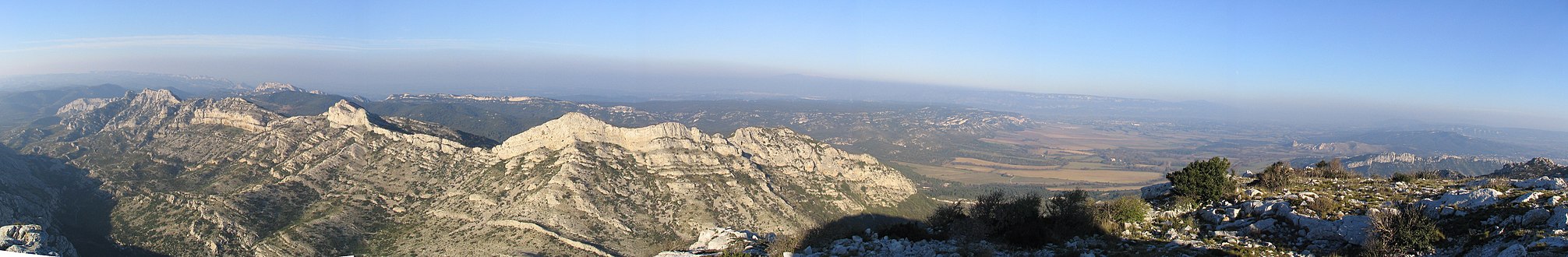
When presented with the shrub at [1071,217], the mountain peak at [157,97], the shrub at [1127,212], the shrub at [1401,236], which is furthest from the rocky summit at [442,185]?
the shrub at [1401,236]

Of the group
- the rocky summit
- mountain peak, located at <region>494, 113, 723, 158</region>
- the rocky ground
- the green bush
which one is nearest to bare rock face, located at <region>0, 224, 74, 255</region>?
the rocky summit

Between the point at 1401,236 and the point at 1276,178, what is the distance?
1193cm

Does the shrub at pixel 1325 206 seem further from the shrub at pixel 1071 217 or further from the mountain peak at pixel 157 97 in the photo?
the mountain peak at pixel 157 97

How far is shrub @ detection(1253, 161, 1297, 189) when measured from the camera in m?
22.7

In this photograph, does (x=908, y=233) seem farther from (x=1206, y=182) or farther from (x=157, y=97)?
(x=157, y=97)

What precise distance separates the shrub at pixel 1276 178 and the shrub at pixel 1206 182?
119cm

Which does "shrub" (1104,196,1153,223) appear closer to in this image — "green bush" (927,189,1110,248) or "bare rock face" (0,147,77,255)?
"green bush" (927,189,1110,248)

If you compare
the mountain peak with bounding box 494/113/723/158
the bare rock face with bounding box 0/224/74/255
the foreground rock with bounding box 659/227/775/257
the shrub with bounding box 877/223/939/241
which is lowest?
the bare rock face with bounding box 0/224/74/255

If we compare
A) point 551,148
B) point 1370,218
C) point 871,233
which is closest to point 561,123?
point 551,148

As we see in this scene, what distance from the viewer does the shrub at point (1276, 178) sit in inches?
894

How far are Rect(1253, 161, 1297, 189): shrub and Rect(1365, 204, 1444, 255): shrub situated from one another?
32.5 feet

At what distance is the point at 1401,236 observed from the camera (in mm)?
12727

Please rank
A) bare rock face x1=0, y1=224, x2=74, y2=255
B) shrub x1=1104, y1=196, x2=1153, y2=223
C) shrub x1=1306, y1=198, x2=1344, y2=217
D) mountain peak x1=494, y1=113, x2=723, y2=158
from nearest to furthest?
shrub x1=1306, y1=198, x2=1344, y2=217 < shrub x1=1104, y1=196, x2=1153, y2=223 < bare rock face x1=0, y1=224, x2=74, y2=255 < mountain peak x1=494, y1=113, x2=723, y2=158

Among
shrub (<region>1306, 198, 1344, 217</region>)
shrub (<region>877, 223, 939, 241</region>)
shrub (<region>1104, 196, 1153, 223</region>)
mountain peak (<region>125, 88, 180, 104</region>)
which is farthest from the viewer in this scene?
mountain peak (<region>125, 88, 180, 104</region>)
